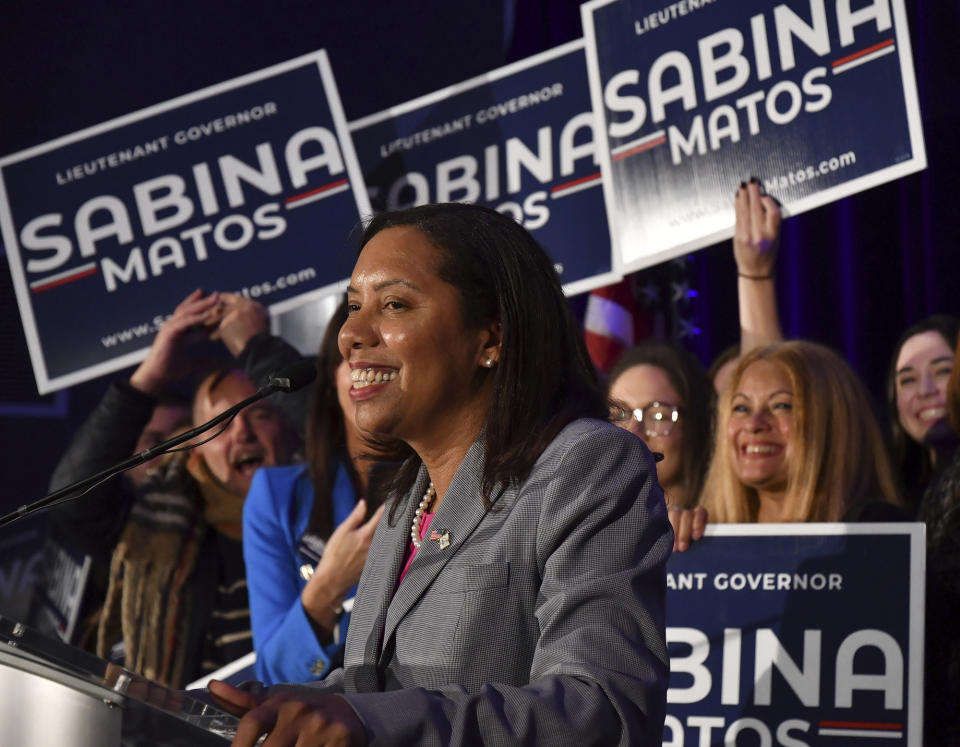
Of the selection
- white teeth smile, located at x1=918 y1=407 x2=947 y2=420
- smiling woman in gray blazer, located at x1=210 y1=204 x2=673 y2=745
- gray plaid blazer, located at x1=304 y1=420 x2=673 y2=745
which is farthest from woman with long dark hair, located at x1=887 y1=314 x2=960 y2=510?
gray plaid blazer, located at x1=304 y1=420 x2=673 y2=745

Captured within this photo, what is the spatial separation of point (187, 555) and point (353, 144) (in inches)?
60.0

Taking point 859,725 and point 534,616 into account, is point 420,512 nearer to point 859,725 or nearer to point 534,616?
point 534,616

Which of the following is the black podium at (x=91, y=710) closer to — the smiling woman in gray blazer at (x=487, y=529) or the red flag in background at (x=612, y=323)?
the smiling woman in gray blazer at (x=487, y=529)

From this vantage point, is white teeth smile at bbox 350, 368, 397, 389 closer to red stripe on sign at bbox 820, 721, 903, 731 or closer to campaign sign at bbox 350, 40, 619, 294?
red stripe on sign at bbox 820, 721, 903, 731

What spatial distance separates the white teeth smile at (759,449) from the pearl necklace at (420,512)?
1.61 meters

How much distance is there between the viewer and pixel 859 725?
2.87m

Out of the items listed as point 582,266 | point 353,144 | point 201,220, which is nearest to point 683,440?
point 582,266

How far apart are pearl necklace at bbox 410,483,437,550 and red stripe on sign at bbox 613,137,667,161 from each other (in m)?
2.05

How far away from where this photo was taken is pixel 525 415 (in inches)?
68.8

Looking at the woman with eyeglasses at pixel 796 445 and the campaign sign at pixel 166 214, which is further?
the campaign sign at pixel 166 214

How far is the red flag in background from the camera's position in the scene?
3.64m

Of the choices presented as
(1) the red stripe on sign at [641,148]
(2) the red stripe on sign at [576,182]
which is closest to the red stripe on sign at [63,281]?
(2) the red stripe on sign at [576,182]

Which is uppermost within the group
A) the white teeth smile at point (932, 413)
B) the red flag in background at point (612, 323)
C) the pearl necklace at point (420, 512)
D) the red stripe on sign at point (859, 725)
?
the red flag in background at point (612, 323)

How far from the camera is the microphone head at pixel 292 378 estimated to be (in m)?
1.87
